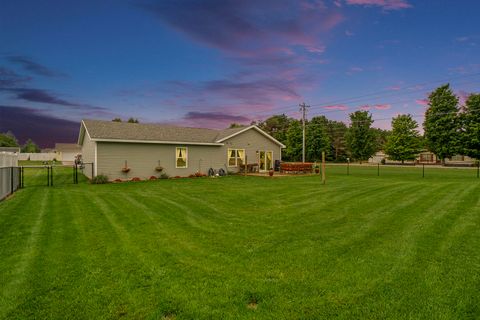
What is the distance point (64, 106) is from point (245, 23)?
1287 inches

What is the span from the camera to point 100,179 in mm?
17375

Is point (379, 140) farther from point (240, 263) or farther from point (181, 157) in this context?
point (240, 263)

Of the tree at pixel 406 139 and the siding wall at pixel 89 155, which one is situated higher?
the tree at pixel 406 139

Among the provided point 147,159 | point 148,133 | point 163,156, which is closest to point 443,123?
point 163,156

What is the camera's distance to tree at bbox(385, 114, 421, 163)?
5012 centimetres

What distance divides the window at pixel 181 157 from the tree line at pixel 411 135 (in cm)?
4044

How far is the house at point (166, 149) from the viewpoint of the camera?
18.5 meters

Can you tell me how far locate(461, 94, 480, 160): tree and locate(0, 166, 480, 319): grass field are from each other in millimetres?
43047

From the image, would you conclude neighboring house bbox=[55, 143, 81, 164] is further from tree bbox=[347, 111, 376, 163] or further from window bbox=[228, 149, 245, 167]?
tree bbox=[347, 111, 376, 163]

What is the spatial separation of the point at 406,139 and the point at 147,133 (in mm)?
48288

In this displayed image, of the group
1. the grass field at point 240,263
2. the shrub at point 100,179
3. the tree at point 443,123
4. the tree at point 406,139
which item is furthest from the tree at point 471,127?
the shrub at point 100,179

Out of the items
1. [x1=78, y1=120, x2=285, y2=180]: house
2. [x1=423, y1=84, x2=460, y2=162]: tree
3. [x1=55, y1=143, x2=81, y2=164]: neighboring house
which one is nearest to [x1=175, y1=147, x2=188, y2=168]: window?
[x1=78, y1=120, x2=285, y2=180]: house

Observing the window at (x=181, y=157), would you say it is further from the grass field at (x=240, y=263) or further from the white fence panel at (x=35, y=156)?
the white fence panel at (x=35, y=156)

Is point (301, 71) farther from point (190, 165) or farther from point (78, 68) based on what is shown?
point (78, 68)
